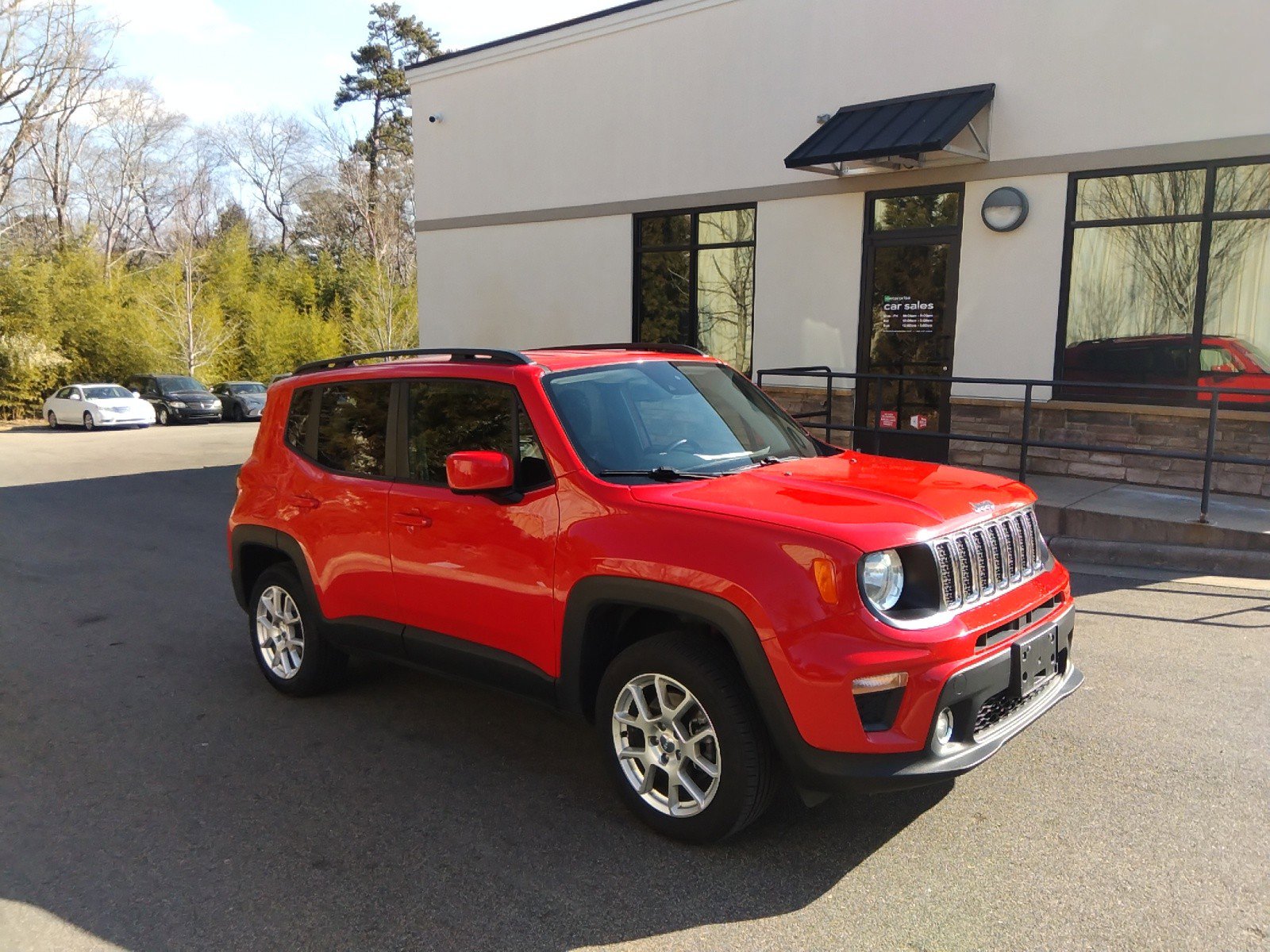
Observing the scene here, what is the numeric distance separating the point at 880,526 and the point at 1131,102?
8749 mm

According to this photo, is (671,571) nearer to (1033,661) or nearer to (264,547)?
(1033,661)

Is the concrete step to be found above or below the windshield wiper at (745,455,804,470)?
below

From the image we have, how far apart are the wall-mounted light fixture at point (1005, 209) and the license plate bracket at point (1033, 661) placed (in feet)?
26.4

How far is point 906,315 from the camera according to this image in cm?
1168

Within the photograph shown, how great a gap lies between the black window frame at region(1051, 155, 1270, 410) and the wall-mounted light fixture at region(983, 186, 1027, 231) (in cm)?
46

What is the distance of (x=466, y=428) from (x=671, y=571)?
54.5 inches

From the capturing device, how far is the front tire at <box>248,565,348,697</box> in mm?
5125

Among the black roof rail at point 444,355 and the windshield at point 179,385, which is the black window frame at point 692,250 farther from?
the windshield at point 179,385

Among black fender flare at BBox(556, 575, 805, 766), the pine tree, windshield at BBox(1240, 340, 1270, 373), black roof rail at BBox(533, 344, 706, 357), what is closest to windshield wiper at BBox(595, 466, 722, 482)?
black fender flare at BBox(556, 575, 805, 766)

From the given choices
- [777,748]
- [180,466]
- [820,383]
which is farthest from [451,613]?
[180,466]

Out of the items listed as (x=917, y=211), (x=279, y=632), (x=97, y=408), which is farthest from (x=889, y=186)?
(x=97, y=408)

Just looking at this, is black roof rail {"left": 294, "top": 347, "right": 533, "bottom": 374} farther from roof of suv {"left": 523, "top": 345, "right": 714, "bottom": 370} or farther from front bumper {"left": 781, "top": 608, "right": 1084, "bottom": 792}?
front bumper {"left": 781, "top": 608, "right": 1084, "bottom": 792}

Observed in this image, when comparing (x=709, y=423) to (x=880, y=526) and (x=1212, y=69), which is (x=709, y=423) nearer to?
(x=880, y=526)

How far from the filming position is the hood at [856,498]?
3320 millimetres
